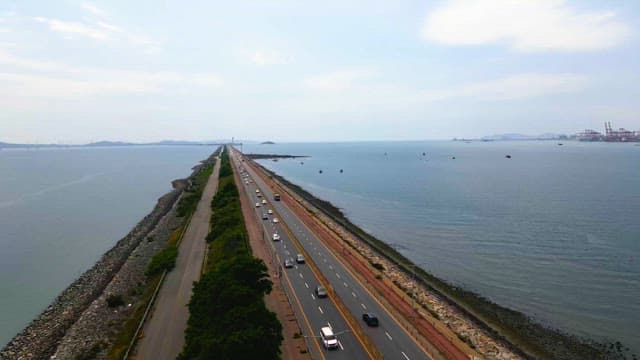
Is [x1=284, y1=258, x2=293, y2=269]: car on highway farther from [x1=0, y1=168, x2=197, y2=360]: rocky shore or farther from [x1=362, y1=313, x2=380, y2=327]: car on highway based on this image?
[x1=362, y1=313, x2=380, y2=327]: car on highway

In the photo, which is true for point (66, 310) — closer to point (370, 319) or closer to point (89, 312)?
point (89, 312)

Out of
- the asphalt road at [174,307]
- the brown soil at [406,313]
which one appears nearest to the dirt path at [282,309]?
the asphalt road at [174,307]

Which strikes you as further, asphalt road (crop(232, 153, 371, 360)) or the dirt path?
the dirt path

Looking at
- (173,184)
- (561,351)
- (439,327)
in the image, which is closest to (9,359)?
(439,327)

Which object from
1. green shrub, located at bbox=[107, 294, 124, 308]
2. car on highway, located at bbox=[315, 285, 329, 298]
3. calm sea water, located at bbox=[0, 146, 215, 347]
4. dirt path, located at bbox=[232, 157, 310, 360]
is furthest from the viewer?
calm sea water, located at bbox=[0, 146, 215, 347]

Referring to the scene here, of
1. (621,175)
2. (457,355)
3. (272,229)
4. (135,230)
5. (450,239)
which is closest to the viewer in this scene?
(457,355)

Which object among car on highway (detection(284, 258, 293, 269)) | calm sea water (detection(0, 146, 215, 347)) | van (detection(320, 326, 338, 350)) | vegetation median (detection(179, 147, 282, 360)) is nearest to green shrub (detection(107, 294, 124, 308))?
calm sea water (detection(0, 146, 215, 347))

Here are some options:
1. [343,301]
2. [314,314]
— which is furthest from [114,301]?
Result: [343,301]

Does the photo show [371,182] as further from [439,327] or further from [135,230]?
[439,327]

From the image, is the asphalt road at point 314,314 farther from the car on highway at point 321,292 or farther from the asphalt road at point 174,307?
the asphalt road at point 174,307
